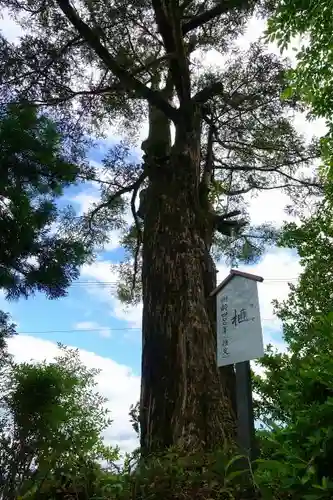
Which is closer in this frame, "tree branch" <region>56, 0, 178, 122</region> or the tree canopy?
the tree canopy

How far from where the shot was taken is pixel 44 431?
3.53 meters

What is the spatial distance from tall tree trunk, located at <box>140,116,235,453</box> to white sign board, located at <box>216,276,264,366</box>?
2.25ft

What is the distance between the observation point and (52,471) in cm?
188

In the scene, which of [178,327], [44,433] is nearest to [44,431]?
[44,433]

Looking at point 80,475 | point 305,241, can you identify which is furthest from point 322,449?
point 305,241

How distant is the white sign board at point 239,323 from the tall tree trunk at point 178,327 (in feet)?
2.25

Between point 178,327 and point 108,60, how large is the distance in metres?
2.36

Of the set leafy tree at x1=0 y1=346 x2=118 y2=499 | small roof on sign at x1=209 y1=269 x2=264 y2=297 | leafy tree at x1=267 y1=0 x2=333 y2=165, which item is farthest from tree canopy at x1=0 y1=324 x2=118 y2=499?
leafy tree at x1=267 y1=0 x2=333 y2=165

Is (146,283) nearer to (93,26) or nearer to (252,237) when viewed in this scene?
(93,26)

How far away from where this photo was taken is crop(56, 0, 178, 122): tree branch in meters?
3.89

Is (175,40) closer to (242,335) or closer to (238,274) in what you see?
(238,274)

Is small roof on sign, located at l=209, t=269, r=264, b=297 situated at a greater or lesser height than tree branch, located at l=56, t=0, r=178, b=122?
lesser

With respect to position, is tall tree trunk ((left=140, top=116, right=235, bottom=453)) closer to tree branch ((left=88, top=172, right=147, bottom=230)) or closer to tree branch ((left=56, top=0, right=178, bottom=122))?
tree branch ((left=56, top=0, right=178, bottom=122))

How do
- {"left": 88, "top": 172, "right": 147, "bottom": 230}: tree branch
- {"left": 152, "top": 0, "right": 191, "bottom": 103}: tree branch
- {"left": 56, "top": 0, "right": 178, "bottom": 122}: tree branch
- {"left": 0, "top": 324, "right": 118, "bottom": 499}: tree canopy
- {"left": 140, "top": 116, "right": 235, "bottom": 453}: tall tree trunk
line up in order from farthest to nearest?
1. {"left": 88, "top": 172, "right": 147, "bottom": 230}: tree branch
2. {"left": 152, "top": 0, "right": 191, "bottom": 103}: tree branch
3. {"left": 56, "top": 0, "right": 178, "bottom": 122}: tree branch
4. {"left": 140, "top": 116, "right": 235, "bottom": 453}: tall tree trunk
5. {"left": 0, "top": 324, "right": 118, "bottom": 499}: tree canopy
